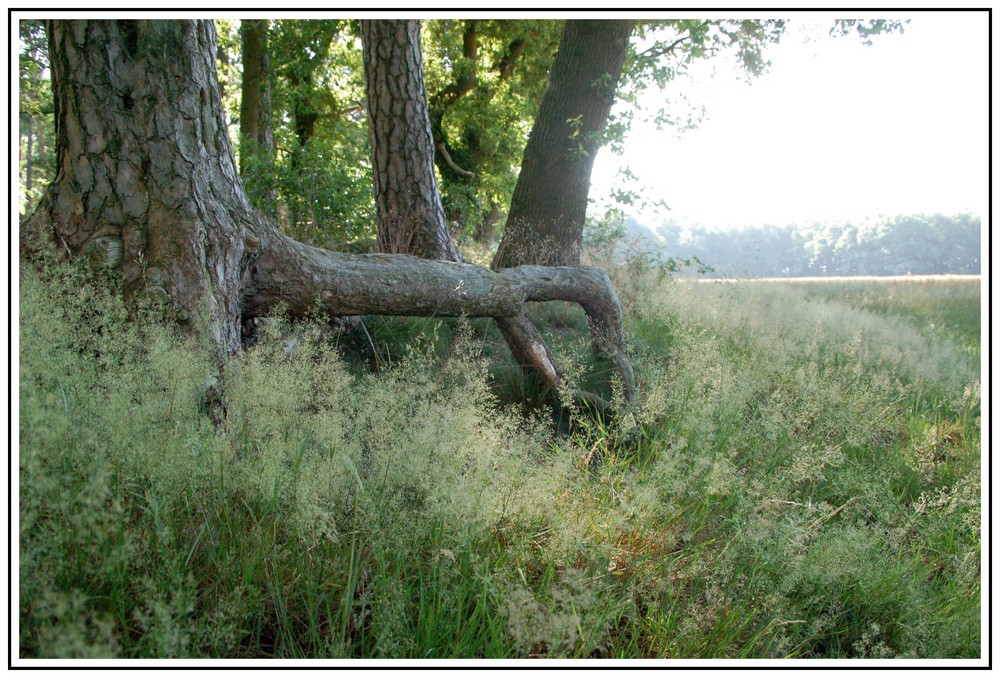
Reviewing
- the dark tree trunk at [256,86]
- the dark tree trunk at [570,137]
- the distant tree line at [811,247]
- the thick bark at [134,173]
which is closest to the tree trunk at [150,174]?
the thick bark at [134,173]

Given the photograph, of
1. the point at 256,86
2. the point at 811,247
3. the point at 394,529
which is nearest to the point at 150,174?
the point at 394,529

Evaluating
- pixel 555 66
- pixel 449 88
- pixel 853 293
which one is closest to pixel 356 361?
pixel 555 66

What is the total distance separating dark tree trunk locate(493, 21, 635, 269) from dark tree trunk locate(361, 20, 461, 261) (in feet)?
3.58

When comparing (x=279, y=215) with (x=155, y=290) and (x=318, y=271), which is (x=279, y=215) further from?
(x=155, y=290)

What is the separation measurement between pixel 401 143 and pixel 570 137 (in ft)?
5.95

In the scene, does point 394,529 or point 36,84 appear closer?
point 394,529

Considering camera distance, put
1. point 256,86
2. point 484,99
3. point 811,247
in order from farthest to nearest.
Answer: point 484,99
point 256,86
point 811,247

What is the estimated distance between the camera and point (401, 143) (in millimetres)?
4871

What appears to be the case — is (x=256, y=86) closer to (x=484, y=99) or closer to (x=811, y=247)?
(x=484, y=99)

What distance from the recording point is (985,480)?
227 cm

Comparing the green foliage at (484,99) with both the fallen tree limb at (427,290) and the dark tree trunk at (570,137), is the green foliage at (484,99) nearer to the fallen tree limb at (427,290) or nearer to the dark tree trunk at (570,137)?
the dark tree trunk at (570,137)

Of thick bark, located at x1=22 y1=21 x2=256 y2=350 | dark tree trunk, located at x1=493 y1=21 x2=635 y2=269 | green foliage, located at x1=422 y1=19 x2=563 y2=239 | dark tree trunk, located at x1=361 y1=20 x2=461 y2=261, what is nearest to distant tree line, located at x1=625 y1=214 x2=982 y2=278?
dark tree trunk, located at x1=493 y1=21 x2=635 y2=269

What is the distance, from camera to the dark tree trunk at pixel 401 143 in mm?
4773

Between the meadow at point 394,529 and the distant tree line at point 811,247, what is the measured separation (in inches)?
146
